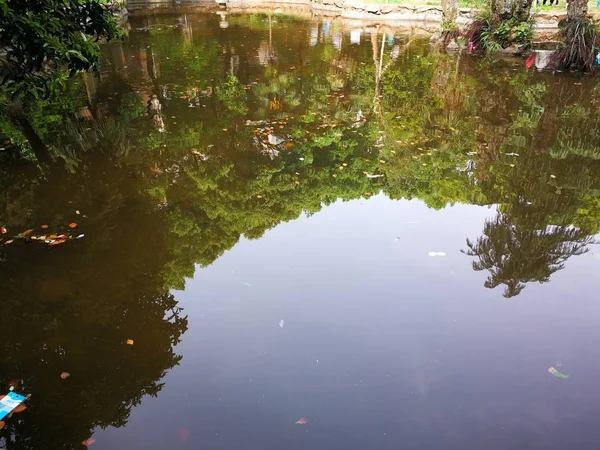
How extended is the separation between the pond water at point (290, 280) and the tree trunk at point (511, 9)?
6.10 meters

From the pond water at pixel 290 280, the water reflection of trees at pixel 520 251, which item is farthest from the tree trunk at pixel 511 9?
the water reflection of trees at pixel 520 251

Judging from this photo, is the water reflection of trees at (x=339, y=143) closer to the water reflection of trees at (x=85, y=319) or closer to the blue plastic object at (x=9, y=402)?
the water reflection of trees at (x=85, y=319)

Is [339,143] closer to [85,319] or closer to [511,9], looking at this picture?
[85,319]

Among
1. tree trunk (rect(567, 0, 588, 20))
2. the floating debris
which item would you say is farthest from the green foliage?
tree trunk (rect(567, 0, 588, 20))

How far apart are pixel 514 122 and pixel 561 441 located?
7474 millimetres

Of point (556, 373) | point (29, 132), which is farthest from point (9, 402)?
point (29, 132)

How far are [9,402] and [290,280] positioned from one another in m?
2.71

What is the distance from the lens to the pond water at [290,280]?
11.3 feet

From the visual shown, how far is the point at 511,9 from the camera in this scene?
15172 mm

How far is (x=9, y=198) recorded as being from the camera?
616 cm

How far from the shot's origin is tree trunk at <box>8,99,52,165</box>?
24.3ft

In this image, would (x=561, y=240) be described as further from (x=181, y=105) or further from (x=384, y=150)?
(x=181, y=105)

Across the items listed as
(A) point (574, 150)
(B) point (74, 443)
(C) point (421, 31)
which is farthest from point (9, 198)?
(C) point (421, 31)

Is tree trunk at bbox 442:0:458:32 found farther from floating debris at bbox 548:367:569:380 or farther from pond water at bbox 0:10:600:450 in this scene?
floating debris at bbox 548:367:569:380
